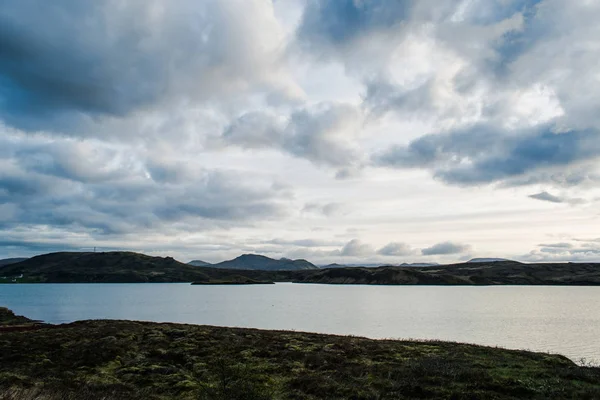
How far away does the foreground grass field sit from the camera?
25.6 metres

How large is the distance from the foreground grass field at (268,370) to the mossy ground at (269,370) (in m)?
0.08

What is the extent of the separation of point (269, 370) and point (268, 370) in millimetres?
80

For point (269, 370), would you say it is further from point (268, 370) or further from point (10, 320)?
point (10, 320)

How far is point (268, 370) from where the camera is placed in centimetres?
3322

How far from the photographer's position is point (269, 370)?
109 feet

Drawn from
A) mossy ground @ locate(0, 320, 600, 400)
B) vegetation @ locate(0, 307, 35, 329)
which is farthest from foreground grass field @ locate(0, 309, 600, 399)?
vegetation @ locate(0, 307, 35, 329)

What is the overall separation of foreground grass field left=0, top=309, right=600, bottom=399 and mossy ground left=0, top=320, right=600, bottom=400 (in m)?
0.08

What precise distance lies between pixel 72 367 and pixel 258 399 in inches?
817

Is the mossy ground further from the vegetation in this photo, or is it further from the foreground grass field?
the vegetation

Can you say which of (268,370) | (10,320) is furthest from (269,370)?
(10,320)

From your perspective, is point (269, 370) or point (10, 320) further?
point (10, 320)

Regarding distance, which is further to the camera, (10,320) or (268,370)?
(10,320)

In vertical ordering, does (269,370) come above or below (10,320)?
above

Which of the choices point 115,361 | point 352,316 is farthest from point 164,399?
point 352,316
